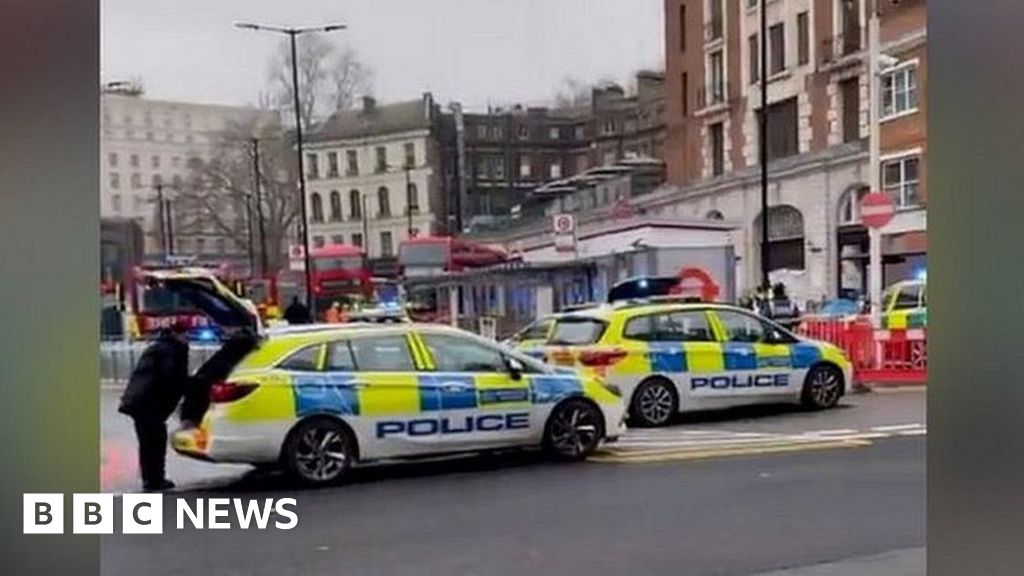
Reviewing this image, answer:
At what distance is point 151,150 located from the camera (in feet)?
6.82

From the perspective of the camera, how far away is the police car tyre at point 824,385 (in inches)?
90.0

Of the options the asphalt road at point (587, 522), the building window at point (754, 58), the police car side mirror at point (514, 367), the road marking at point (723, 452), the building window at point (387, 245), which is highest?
the building window at point (754, 58)

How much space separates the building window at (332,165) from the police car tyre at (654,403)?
830 mm

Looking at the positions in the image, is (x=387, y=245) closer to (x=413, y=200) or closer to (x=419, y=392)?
(x=413, y=200)

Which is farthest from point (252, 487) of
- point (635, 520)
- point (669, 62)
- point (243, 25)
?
point (669, 62)

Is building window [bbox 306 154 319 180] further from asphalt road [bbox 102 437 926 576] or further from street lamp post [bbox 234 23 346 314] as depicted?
asphalt road [bbox 102 437 926 576]

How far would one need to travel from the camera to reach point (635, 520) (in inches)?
88.5

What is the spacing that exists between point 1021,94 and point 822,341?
2.22 feet

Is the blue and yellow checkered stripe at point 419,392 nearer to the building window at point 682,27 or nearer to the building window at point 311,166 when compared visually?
the building window at point 311,166

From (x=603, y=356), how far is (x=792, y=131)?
26.2 inches

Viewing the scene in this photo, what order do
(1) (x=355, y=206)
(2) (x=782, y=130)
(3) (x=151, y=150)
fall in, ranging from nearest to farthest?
(3) (x=151, y=150) < (1) (x=355, y=206) < (2) (x=782, y=130)

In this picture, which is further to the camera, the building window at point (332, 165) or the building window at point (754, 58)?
the building window at point (754, 58)

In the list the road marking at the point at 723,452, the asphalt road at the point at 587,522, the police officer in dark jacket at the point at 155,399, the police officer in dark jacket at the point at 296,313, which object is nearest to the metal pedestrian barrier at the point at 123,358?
the police officer in dark jacket at the point at 155,399

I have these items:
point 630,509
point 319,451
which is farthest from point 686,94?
point 319,451
